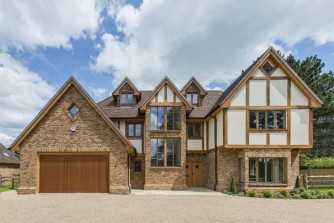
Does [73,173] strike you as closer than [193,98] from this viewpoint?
Yes

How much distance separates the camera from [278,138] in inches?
770

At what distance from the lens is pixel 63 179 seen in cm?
1848

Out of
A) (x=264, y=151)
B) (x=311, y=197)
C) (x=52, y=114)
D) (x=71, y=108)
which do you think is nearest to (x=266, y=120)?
(x=264, y=151)

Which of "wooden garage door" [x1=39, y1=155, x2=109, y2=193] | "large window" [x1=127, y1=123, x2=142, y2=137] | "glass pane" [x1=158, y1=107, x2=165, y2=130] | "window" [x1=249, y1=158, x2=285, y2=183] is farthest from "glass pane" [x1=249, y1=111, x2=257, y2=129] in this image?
"wooden garage door" [x1=39, y1=155, x2=109, y2=193]

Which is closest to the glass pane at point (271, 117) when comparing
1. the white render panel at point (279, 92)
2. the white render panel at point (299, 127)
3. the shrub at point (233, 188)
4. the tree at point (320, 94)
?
the white render panel at point (279, 92)

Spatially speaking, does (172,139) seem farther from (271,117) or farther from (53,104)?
(53,104)

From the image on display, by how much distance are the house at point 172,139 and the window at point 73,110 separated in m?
0.08

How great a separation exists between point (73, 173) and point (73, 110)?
14.0 feet

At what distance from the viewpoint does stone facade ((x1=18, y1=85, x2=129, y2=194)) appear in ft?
60.4

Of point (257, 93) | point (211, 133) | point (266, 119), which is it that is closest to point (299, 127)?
point (266, 119)

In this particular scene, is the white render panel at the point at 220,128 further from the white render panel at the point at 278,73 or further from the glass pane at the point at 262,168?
the white render panel at the point at 278,73

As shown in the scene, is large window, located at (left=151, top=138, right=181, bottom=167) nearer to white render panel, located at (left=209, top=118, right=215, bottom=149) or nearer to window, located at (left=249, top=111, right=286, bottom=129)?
white render panel, located at (left=209, top=118, right=215, bottom=149)

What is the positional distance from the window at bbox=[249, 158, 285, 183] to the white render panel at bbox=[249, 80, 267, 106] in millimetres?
4100

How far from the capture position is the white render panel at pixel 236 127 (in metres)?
19.6
